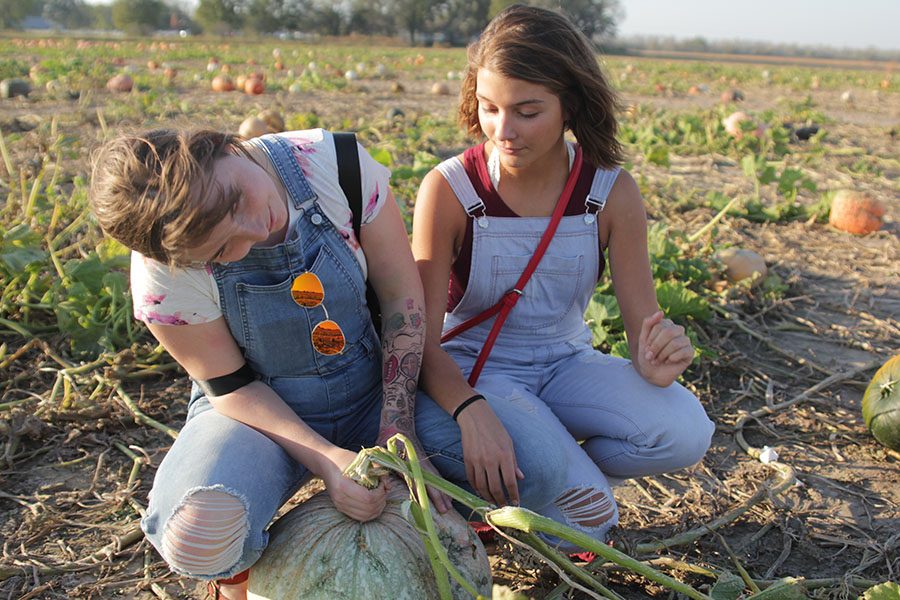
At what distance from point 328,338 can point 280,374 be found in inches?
5.3

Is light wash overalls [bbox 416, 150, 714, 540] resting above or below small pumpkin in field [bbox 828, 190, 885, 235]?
above

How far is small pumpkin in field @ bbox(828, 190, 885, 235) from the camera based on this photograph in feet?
15.5

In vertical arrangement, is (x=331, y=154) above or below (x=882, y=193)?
above

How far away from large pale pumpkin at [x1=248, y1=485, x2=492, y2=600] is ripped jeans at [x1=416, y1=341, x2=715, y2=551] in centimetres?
23

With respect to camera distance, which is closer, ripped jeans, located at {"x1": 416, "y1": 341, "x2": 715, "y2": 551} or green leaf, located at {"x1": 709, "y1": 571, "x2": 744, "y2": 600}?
green leaf, located at {"x1": 709, "y1": 571, "x2": 744, "y2": 600}

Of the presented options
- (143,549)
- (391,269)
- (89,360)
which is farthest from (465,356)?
(89,360)

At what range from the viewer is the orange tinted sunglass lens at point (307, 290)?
1753 mm

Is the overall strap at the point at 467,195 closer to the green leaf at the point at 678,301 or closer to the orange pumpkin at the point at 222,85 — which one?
the green leaf at the point at 678,301

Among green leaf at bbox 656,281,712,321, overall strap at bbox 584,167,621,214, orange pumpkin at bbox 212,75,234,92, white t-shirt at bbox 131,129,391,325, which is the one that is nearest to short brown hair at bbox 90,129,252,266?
white t-shirt at bbox 131,129,391,325

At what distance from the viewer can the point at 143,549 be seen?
207cm

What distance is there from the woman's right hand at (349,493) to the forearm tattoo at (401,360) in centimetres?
18

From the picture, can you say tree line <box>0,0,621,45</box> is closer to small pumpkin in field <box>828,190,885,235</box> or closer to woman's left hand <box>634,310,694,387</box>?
small pumpkin in field <box>828,190,885,235</box>

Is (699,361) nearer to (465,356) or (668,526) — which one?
(668,526)

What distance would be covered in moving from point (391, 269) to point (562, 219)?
0.46 meters
